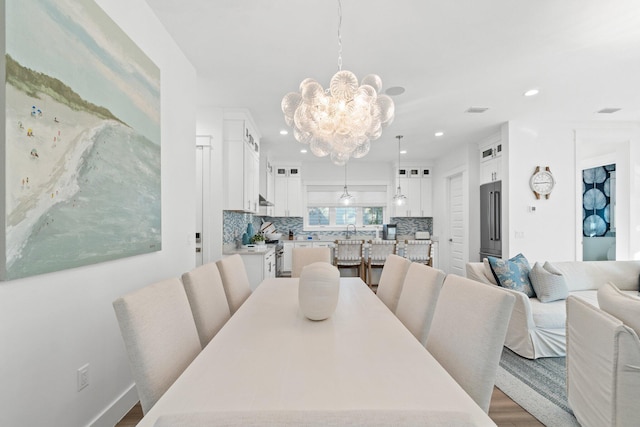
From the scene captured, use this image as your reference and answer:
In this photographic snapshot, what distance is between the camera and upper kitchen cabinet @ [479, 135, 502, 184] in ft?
16.5

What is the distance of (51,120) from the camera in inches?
52.7

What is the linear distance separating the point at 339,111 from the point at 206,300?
1377 mm

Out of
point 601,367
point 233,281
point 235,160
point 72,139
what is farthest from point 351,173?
point 72,139

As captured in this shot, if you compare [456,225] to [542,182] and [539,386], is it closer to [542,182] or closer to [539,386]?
[542,182]

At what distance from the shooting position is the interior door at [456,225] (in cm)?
608

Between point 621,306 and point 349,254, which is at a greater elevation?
point 621,306

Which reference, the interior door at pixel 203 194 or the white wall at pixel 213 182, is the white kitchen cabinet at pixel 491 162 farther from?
the interior door at pixel 203 194

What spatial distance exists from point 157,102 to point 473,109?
147 inches

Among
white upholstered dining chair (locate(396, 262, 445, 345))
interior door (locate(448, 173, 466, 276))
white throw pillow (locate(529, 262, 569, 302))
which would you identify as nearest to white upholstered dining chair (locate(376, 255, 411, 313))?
white upholstered dining chair (locate(396, 262, 445, 345))

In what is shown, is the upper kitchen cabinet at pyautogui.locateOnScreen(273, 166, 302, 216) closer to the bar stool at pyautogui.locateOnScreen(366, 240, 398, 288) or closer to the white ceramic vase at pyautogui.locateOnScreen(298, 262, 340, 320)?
the bar stool at pyautogui.locateOnScreen(366, 240, 398, 288)

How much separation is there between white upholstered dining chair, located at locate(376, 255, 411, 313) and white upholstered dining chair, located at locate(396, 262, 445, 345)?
26 centimetres

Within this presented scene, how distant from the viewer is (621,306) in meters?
1.54

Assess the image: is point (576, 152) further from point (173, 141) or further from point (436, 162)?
point (173, 141)

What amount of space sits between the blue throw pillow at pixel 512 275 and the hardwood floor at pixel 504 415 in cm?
116
